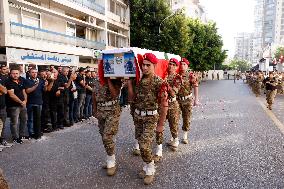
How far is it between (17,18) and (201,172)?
17834 mm

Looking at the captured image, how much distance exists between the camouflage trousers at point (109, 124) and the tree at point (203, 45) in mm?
38112

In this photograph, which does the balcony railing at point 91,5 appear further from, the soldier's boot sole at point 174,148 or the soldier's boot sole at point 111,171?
the soldier's boot sole at point 111,171

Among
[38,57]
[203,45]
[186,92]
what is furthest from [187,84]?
[203,45]

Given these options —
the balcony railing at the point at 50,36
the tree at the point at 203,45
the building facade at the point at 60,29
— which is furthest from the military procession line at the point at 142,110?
the tree at the point at 203,45

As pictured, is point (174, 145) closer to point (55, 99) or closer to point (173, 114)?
point (173, 114)

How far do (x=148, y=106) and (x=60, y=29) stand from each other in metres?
21.1

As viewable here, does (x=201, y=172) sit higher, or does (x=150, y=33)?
(x=150, y=33)

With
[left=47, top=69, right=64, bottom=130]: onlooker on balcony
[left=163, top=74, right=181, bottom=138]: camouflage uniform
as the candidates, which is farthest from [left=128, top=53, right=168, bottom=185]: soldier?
[left=47, top=69, right=64, bottom=130]: onlooker on balcony

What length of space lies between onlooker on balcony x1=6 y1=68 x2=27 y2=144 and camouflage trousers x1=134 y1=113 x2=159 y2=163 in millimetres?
3718

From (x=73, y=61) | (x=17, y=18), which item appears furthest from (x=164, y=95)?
(x=73, y=61)

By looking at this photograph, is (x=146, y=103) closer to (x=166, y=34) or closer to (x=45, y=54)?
(x=45, y=54)

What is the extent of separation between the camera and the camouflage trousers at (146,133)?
4.73 meters

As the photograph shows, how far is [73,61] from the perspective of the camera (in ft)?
80.8

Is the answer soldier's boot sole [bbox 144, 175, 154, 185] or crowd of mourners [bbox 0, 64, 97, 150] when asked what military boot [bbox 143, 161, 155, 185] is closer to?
soldier's boot sole [bbox 144, 175, 154, 185]
